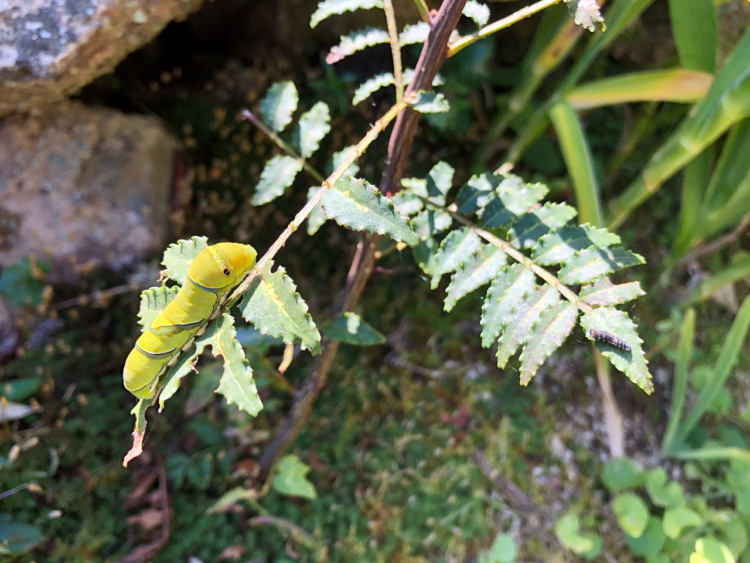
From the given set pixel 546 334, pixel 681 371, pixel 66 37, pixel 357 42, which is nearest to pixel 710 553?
pixel 681 371

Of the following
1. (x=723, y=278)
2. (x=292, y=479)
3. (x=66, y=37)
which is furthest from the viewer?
→ (x=723, y=278)

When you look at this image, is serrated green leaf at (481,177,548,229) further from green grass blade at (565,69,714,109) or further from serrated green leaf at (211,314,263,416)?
green grass blade at (565,69,714,109)

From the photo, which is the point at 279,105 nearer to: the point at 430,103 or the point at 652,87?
the point at 430,103

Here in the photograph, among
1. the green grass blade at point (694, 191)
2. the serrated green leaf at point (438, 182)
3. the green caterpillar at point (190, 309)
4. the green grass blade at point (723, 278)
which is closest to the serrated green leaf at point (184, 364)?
the green caterpillar at point (190, 309)

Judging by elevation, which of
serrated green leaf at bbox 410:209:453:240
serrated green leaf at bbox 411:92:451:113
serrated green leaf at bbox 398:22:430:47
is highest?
serrated green leaf at bbox 398:22:430:47

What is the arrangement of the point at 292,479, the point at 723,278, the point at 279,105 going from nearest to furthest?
1. the point at 279,105
2. the point at 292,479
3. the point at 723,278

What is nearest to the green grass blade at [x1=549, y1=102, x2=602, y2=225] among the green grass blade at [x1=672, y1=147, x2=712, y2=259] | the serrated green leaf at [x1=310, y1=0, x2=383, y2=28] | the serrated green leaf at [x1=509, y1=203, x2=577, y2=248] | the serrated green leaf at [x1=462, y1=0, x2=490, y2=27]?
the green grass blade at [x1=672, y1=147, x2=712, y2=259]
